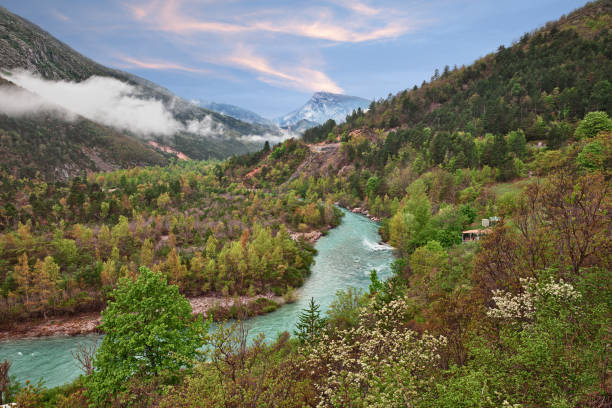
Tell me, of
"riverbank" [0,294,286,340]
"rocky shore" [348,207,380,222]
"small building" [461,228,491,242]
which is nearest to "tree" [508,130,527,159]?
"small building" [461,228,491,242]

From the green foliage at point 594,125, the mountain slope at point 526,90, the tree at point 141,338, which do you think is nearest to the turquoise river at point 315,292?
the tree at point 141,338

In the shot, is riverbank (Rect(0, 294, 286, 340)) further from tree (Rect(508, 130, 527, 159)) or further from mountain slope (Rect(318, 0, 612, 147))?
mountain slope (Rect(318, 0, 612, 147))

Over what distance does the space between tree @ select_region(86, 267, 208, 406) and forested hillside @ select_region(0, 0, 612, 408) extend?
17 centimetres

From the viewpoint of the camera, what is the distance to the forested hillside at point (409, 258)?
12.2 meters

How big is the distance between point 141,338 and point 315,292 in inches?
1220

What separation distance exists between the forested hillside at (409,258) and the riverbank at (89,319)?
1.78 meters

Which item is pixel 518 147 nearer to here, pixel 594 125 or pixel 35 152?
pixel 594 125

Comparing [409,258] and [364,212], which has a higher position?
[364,212]

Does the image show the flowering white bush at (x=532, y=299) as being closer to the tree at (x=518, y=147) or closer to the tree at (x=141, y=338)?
the tree at (x=141, y=338)

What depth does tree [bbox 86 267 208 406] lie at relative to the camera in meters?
18.8

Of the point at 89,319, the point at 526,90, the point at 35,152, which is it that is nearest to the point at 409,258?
the point at 89,319

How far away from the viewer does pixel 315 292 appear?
4706 cm

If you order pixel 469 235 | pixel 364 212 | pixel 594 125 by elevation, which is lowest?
pixel 364 212

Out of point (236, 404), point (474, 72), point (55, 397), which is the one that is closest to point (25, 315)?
point (55, 397)
